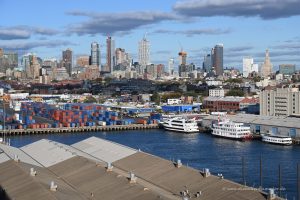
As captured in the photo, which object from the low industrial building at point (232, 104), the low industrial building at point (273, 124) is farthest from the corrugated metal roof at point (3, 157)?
the low industrial building at point (232, 104)

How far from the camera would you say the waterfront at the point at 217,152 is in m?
11.1

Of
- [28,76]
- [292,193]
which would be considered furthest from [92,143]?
[28,76]

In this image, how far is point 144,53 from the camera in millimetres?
102875

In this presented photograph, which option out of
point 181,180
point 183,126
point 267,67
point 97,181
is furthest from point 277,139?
point 267,67

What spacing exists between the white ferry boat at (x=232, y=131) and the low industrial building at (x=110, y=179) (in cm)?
729

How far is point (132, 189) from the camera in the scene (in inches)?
309

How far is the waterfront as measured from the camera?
1110 centimetres

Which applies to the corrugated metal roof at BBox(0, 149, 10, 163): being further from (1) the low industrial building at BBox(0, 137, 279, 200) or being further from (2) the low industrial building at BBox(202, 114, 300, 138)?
(2) the low industrial building at BBox(202, 114, 300, 138)

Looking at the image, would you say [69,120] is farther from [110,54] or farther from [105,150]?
[110,54]

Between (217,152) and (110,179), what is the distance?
654cm

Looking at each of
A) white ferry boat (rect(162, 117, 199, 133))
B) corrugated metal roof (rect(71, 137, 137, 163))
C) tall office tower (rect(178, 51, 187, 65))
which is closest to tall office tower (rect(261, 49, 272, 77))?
tall office tower (rect(178, 51, 187, 65))

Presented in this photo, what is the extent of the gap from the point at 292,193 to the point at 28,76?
74827mm

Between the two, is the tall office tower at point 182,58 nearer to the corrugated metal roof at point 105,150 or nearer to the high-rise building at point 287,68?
the high-rise building at point 287,68

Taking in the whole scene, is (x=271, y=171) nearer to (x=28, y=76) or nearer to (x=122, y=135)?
(x=122, y=135)
